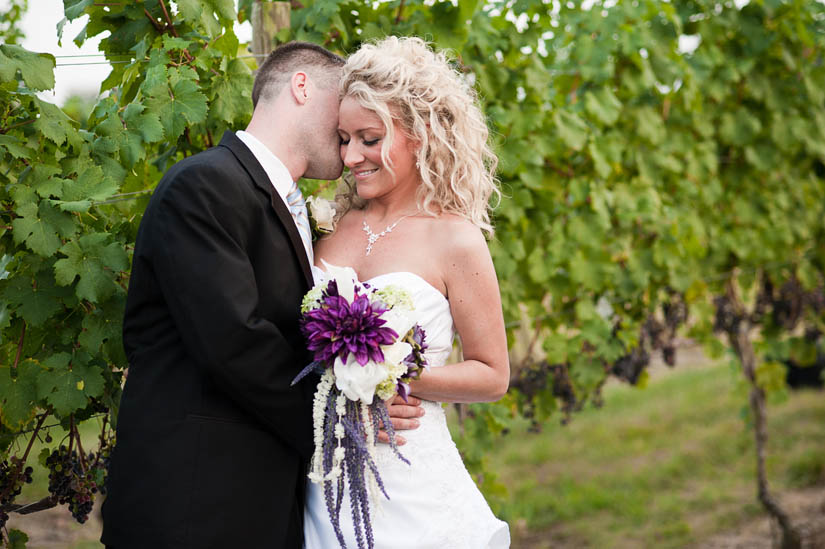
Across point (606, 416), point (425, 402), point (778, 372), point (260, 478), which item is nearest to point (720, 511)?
point (778, 372)

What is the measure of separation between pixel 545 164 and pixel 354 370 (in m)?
2.43

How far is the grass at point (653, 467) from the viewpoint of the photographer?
570 centimetres

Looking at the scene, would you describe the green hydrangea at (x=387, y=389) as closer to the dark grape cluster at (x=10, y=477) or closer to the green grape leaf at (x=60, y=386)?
the green grape leaf at (x=60, y=386)

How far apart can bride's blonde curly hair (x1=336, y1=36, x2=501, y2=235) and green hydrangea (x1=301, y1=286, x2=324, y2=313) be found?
0.50m

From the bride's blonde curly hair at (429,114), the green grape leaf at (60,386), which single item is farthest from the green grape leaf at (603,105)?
the green grape leaf at (60,386)

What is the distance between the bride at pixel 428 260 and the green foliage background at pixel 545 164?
63 centimetres

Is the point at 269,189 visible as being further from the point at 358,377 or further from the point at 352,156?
the point at 358,377

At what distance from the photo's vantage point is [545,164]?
12.8 ft

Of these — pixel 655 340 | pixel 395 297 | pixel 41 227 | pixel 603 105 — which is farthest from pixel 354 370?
pixel 655 340

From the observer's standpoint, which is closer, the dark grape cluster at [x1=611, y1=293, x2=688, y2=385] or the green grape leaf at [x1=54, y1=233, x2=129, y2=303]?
the green grape leaf at [x1=54, y1=233, x2=129, y2=303]

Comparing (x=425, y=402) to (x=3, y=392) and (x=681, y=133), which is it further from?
(x=681, y=133)

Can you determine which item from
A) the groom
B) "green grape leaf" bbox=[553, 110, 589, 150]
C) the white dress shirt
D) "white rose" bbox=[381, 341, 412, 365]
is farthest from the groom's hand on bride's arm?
"green grape leaf" bbox=[553, 110, 589, 150]

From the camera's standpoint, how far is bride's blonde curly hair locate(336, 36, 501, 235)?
2176mm

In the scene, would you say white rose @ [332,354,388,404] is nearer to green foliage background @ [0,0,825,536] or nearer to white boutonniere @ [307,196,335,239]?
white boutonniere @ [307,196,335,239]
